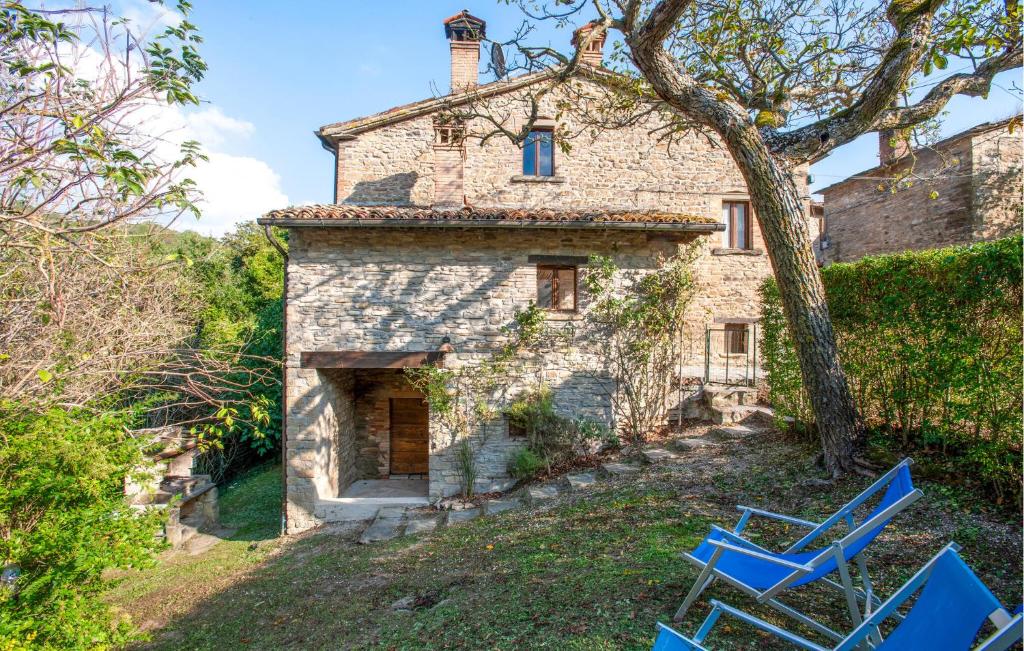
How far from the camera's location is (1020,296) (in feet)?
10.8

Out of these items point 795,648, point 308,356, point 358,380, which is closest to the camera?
point 795,648

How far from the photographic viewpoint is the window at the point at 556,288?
7773 mm

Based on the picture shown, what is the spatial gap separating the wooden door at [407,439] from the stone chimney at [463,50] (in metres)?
7.03

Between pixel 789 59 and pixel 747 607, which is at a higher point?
pixel 789 59

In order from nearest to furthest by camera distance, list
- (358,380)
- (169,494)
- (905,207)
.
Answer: (169,494)
(358,380)
(905,207)

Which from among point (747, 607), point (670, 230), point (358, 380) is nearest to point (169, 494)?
point (358, 380)

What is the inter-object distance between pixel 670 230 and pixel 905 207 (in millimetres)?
7796

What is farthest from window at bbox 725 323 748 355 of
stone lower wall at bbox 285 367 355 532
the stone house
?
stone lower wall at bbox 285 367 355 532

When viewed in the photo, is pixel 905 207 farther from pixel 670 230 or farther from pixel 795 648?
pixel 795 648

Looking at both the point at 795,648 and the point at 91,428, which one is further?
the point at 91,428

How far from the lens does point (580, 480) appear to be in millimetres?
6562

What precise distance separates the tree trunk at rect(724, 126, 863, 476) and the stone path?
200 cm

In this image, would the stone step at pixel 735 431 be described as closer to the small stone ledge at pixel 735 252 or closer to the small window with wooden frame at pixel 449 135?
the small stone ledge at pixel 735 252

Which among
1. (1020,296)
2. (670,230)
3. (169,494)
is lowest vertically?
(169,494)
